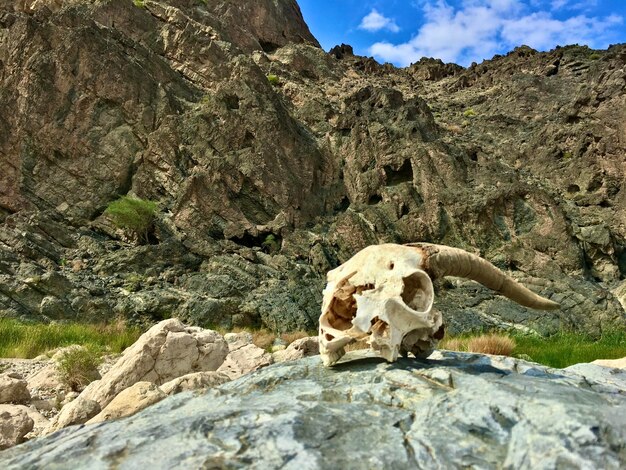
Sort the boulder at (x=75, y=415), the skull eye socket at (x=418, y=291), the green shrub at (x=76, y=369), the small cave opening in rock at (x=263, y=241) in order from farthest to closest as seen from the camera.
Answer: the small cave opening in rock at (x=263, y=241) < the green shrub at (x=76, y=369) < the boulder at (x=75, y=415) < the skull eye socket at (x=418, y=291)

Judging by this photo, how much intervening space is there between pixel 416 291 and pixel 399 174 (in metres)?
21.9

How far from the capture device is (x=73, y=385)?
6344 millimetres

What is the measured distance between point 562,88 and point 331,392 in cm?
4606

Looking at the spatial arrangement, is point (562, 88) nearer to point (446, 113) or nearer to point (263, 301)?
point (446, 113)

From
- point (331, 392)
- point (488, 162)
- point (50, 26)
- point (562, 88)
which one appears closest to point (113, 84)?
point (50, 26)

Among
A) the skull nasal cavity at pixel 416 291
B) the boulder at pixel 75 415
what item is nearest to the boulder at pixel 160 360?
the boulder at pixel 75 415

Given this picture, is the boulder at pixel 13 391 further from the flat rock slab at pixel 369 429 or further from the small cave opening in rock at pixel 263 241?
the small cave opening in rock at pixel 263 241

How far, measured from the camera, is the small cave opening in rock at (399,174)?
24516mm

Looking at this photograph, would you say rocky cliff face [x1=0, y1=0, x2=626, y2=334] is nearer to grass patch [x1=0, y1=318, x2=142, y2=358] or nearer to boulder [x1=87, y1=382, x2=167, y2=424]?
grass patch [x1=0, y1=318, x2=142, y2=358]

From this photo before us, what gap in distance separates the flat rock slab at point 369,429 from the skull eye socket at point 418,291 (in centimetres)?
53

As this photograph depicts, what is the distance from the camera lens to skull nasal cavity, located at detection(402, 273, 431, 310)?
3498 millimetres

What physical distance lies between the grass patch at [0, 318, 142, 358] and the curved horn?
25.3 feet

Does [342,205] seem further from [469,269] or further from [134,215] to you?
[469,269]

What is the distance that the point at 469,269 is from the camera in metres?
3.80
